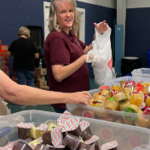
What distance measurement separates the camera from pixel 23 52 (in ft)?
13.2

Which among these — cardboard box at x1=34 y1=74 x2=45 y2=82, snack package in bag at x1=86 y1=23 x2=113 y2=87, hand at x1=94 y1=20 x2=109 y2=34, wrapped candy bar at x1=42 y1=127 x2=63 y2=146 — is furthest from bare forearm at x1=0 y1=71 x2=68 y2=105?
cardboard box at x1=34 y1=74 x2=45 y2=82

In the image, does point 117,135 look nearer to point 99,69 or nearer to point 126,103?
point 126,103

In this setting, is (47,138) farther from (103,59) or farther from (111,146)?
(103,59)

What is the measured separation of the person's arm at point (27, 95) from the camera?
3.17ft

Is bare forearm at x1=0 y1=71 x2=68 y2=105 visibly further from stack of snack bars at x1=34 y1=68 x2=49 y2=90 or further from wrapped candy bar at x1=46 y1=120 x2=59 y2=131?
stack of snack bars at x1=34 y1=68 x2=49 y2=90

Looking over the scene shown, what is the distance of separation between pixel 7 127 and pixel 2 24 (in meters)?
3.76

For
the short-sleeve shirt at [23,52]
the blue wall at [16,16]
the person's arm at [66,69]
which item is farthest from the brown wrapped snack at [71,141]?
the blue wall at [16,16]

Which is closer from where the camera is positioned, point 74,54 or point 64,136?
point 64,136

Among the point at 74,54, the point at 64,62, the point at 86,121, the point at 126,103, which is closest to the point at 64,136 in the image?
the point at 86,121

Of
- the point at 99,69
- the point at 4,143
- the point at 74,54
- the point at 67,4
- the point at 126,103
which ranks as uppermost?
the point at 67,4

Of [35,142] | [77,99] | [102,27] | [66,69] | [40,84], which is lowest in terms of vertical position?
[40,84]

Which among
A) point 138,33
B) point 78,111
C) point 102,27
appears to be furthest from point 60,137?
point 138,33

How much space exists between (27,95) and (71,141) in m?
0.33

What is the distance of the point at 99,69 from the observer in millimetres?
1700
